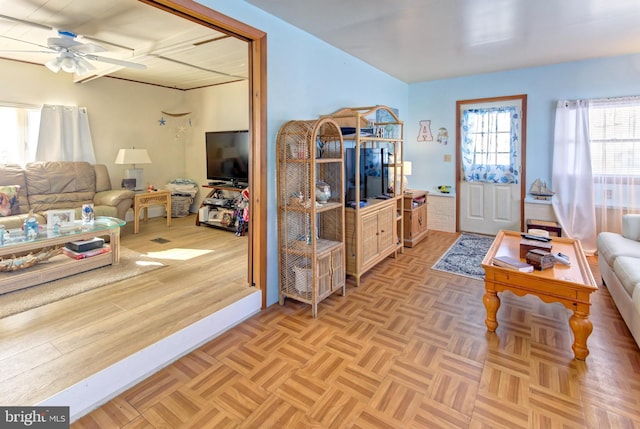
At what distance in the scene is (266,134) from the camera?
2732 mm

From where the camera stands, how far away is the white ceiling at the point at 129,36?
289 centimetres

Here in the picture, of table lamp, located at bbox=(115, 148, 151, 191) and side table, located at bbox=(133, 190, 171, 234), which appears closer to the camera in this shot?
side table, located at bbox=(133, 190, 171, 234)

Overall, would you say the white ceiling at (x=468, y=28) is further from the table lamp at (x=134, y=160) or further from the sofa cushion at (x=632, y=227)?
the table lamp at (x=134, y=160)

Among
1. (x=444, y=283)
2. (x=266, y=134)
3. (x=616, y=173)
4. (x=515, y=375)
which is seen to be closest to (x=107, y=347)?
(x=266, y=134)

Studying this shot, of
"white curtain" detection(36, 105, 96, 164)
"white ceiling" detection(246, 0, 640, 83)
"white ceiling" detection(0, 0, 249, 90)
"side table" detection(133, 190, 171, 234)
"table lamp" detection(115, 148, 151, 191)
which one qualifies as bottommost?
"side table" detection(133, 190, 171, 234)

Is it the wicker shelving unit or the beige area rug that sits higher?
the wicker shelving unit

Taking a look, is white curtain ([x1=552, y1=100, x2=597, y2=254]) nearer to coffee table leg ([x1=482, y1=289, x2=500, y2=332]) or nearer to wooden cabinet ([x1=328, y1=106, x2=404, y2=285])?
wooden cabinet ([x1=328, y1=106, x2=404, y2=285])

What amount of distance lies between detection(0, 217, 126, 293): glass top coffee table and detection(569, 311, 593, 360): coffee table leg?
13.3 feet

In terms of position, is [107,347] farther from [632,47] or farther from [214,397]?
[632,47]

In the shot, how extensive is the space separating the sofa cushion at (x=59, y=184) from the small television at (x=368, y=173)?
12.7ft

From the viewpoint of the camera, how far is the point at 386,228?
3.90 meters

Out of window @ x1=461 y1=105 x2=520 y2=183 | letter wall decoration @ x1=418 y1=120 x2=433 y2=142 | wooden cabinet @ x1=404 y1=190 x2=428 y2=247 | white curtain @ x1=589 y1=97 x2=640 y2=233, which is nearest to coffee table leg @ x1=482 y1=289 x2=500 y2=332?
wooden cabinet @ x1=404 y1=190 x2=428 y2=247

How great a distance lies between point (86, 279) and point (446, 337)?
3.21m

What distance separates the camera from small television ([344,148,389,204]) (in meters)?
3.46
